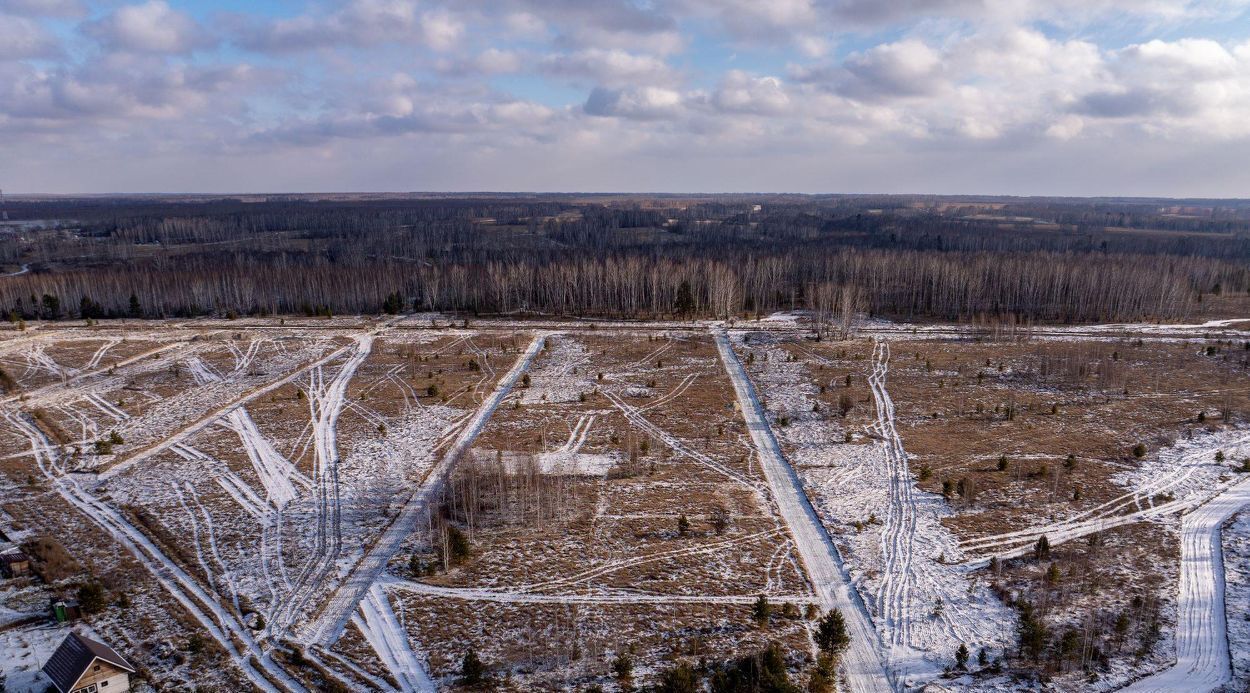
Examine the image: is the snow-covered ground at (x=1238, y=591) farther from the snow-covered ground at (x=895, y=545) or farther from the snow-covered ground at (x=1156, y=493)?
the snow-covered ground at (x=895, y=545)

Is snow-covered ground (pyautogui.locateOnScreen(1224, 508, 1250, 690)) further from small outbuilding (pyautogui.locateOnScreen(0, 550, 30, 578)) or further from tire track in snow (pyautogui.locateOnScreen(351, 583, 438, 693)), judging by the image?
small outbuilding (pyautogui.locateOnScreen(0, 550, 30, 578))

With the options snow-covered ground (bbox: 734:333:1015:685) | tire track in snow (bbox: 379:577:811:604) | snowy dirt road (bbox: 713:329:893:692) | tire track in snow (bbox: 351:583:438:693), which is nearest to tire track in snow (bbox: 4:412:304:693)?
tire track in snow (bbox: 351:583:438:693)

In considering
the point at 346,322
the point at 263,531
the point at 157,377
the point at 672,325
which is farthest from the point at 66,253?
the point at 263,531

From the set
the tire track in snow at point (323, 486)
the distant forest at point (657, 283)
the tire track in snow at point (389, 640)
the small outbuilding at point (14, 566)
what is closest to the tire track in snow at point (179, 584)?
the tire track in snow at point (323, 486)

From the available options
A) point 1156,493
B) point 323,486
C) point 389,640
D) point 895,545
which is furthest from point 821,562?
point 323,486

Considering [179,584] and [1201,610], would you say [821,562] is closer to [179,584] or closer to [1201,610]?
[1201,610]

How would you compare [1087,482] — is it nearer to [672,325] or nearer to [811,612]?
[811,612]
